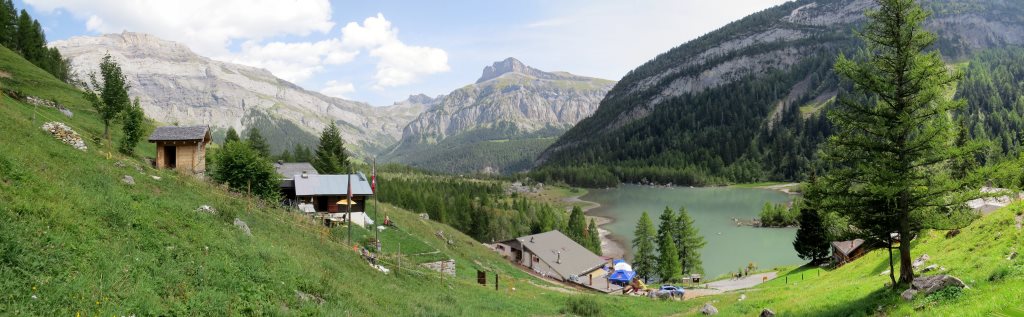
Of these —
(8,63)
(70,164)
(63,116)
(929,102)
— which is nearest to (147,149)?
(63,116)

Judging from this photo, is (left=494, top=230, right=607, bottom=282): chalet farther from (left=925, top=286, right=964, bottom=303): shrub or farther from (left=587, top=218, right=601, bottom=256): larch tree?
(left=925, top=286, right=964, bottom=303): shrub

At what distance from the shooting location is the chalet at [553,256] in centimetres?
6319

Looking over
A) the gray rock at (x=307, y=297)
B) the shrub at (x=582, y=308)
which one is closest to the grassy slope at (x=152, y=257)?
the gray rock at (x=307, y=297)

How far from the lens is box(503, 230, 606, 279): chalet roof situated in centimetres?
6359

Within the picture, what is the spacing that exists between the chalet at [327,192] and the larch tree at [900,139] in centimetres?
4017

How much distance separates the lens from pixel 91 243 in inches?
537

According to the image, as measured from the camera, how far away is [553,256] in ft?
218

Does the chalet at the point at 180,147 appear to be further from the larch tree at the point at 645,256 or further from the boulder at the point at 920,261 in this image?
the larch tree at the point at 645,256

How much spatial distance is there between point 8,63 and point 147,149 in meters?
26.0

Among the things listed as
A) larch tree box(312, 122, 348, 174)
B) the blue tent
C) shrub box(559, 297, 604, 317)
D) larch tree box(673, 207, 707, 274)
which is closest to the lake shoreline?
larch tree box(673, 207, 707, 274)

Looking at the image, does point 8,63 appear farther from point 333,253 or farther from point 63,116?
point 333,253

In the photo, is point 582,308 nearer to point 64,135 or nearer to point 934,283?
point 934,283

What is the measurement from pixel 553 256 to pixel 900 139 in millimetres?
49532

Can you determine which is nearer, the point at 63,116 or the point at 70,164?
the point at 70,164
